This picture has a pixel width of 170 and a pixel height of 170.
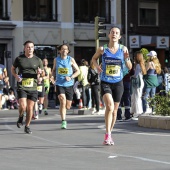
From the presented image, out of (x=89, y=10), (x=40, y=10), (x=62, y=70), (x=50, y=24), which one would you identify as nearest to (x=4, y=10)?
(x=40, y=10)

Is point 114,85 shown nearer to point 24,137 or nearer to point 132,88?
point 24,137

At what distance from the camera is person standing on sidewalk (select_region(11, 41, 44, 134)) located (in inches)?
584

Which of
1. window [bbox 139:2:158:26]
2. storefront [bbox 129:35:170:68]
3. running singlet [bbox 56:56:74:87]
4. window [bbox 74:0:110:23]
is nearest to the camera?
running singlet [bbox 56:56:74:87]

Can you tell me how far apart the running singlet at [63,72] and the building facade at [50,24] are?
22976 millimetres

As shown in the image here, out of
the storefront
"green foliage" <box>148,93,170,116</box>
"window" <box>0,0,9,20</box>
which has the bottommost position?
"green foliage" <box>148,93,170,116</box>

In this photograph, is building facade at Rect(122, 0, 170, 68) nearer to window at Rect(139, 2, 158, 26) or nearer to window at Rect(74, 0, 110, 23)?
window at Rect(139, 2, 158, 26)

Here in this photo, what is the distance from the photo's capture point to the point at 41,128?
16.5 m

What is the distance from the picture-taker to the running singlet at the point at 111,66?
12.4 meters

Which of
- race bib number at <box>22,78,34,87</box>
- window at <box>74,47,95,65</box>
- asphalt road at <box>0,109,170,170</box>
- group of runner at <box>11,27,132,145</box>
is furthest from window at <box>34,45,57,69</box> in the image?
race bib number at <box>22,78,34,87</box>

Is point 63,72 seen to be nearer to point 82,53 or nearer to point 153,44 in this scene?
point 82,53

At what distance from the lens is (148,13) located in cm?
4531

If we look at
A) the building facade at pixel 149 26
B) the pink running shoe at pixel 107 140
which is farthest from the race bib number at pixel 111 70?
the building facade at pixel 149 26

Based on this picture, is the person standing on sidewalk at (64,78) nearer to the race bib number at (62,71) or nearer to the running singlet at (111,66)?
the race bib number at (62,71)

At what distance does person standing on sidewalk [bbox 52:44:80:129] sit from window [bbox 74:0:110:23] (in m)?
26.4
